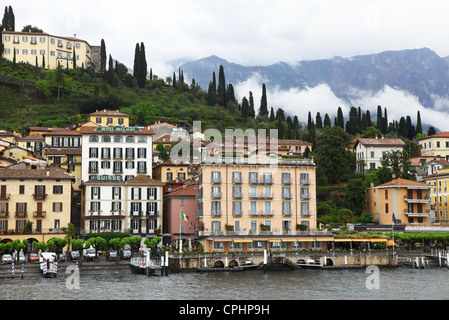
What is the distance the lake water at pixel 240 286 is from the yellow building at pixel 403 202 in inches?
1230

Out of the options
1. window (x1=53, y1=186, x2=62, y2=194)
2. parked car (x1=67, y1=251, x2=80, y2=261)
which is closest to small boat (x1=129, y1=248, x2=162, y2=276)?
parked car (x1=67, y1=251, x2=80, y2=261)

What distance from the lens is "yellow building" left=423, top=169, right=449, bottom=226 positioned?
11912 cm

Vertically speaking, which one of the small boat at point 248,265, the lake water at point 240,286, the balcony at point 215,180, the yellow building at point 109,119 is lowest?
the lake water at point 240,286

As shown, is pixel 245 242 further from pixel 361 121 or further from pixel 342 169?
pixel 361 121

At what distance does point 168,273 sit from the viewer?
253ft

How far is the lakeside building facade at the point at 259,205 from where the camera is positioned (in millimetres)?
90062

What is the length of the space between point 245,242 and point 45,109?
110993 millimetres

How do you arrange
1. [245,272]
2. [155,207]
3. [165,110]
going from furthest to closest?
[165,110] → [155,207] → [245,272]

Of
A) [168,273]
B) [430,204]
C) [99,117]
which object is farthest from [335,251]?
[99,117]

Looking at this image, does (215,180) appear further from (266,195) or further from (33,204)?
(33,204)

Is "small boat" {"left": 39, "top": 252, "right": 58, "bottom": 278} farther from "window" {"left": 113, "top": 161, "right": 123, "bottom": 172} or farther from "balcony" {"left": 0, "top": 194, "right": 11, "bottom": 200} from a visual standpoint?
"window" {"left": 113, "top": 161, "right": 123, "bottom": 172}

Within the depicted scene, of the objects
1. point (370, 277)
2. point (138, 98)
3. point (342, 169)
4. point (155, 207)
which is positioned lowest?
point (370, 277)

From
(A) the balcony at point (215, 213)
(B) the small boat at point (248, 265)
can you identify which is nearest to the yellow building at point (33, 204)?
(A) the balcony at point (215, 213)

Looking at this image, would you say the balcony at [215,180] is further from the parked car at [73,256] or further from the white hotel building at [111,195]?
the parked car at [73,256]
